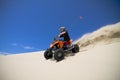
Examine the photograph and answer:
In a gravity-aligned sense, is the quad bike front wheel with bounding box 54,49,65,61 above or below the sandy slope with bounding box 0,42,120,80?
above

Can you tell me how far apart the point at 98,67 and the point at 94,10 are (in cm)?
86

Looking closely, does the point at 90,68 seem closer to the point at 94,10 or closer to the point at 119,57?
the point at 119,57

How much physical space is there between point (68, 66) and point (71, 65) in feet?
0.17

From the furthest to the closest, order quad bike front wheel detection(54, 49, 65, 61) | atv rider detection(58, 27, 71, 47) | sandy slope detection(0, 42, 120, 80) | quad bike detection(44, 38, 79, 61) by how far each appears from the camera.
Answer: quad bike detection(44, 38, 79, 61) < quad bike front wheel detection(54, 49, 65, 61) < atv rider detection(58, 27, 71, 47) < sandy slope detection(0, 42, 120, 80)

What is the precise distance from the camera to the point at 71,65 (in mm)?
3527

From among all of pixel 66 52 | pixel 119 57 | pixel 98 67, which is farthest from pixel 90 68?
pixel 66 52

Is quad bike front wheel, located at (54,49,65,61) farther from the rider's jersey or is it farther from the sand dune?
the sand dune

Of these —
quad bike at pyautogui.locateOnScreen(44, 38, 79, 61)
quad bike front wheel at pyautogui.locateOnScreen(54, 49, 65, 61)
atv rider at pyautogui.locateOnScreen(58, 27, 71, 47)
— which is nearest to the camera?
atv rider at pyautogui.locateOnScreen(58, 27, 71, 47)

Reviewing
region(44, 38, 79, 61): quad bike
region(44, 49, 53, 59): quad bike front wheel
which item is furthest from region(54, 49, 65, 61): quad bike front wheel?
region(44, 49, 53, 59): quad bike front wheel

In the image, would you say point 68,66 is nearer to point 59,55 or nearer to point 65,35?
point 59,55

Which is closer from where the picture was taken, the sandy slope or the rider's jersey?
the sandy slope

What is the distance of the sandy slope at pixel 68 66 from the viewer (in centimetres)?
328

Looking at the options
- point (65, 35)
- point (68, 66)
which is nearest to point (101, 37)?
point (65, 35)

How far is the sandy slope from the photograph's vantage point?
328 centimetres
